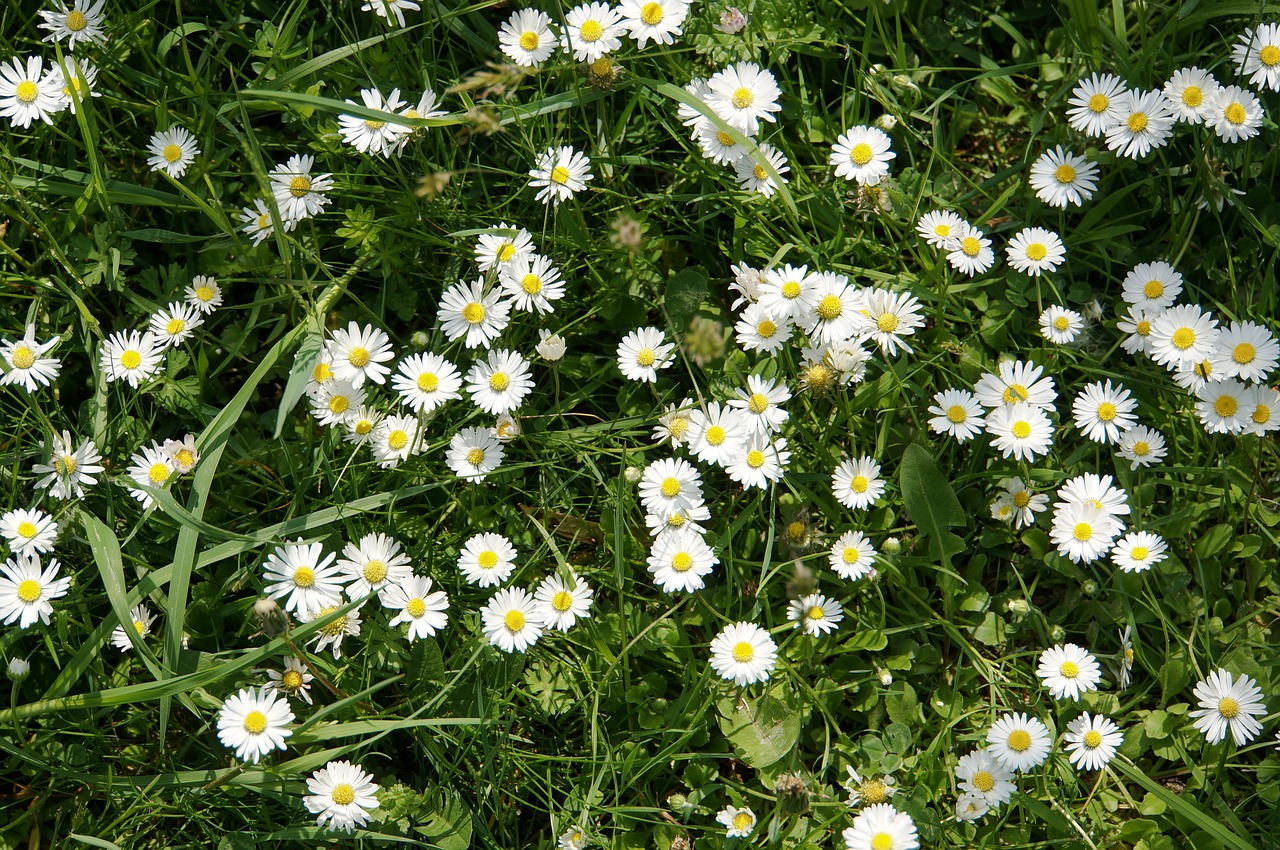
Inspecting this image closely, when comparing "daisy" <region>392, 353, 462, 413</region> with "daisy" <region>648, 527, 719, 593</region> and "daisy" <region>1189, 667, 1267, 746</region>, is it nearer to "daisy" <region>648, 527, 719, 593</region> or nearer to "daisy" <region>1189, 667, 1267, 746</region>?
"daisy" <region>648, 527, 719, 593</region>

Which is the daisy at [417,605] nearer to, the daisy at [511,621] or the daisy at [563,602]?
the daisy at [511,621]

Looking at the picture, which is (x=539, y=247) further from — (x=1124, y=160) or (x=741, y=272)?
(x=1124, y=160)

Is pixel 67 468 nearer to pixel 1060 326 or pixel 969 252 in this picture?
pixel 969 252

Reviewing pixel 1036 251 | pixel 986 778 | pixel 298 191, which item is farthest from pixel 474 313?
pixel 986 778

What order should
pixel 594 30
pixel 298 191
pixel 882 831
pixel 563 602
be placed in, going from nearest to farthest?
pixel 882 831, pixel 563 602, pixel 594 30, pixel 298 191

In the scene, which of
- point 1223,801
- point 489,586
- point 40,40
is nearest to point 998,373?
point 1223,801

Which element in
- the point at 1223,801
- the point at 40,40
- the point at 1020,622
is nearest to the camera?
the point at 1223,801

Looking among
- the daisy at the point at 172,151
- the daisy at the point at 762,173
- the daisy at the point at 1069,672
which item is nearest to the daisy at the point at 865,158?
the daisy at the point at 762,173
